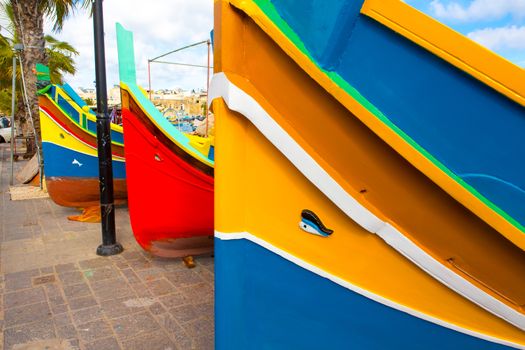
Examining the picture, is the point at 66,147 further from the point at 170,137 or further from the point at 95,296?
the point at 95,296

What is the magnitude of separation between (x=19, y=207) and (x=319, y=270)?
699 centimetres

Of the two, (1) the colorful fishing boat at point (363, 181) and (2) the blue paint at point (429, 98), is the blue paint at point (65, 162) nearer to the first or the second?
(1) the colorful fishing boat at point (363, 181)

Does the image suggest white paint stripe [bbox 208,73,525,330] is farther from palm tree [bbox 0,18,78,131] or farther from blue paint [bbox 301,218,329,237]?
palm tree [bbox 0,18,78,131]

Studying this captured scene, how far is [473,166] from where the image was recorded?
1312 millimetres

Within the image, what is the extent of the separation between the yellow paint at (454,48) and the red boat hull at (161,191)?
3060 mm

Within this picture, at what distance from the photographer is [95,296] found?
3.36 m

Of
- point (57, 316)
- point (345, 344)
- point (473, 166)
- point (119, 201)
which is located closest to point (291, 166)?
point (473, 166)

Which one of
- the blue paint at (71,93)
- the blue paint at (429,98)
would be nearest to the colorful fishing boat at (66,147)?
the blue paint at (71,93)

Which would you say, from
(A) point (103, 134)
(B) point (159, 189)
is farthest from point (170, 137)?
(A) point (103, 134)

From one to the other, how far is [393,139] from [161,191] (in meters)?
3.11

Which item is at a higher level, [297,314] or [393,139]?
[393,139]

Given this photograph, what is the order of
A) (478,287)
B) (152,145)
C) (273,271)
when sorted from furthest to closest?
(152,145) → (273,271) → (478,287)

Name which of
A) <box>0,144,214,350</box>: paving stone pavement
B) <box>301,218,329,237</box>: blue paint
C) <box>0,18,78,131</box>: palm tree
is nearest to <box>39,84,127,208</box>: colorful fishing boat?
<box>0,144,214,350</box>: paving stone pavement

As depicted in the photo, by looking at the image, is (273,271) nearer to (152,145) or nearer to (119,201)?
(152,145)
